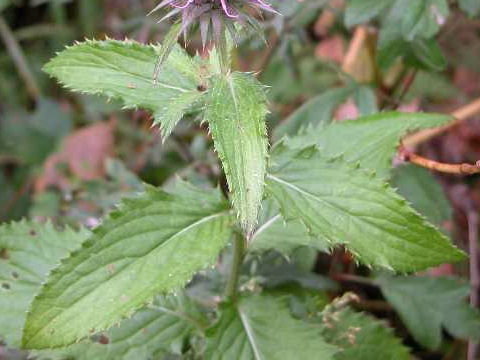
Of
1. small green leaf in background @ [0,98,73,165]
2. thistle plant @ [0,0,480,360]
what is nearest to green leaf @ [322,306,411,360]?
thistle plant @ [0,0,480,360]

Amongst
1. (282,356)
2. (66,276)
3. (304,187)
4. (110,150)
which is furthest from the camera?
(110,150)

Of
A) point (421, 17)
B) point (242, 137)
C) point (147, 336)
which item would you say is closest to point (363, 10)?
point (421, 17)

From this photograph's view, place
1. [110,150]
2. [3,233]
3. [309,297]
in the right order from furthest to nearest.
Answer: [110,150] < [309,297] < [3,233]

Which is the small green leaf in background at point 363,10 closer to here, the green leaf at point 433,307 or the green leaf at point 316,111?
the green leaf at point 316,111

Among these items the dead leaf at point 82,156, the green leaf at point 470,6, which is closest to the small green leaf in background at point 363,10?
the green leaf at point 470,6

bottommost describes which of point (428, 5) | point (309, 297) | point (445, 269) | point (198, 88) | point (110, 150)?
point (445, 269)

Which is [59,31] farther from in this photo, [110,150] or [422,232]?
[422,232]

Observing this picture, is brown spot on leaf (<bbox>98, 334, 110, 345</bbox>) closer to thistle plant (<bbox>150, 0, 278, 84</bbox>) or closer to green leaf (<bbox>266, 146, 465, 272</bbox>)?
green leaf (<bbox>266, 146, 465, 272</bbox>)

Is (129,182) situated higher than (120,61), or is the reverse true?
(120,61)

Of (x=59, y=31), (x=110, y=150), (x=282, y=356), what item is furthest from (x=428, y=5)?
(x=59, y=31)
